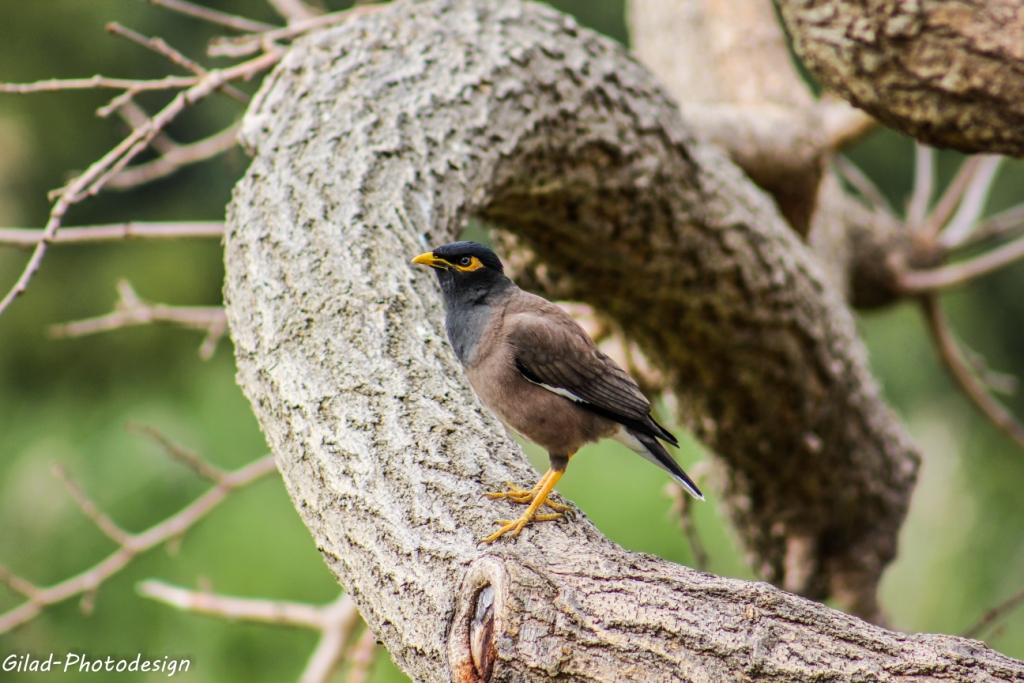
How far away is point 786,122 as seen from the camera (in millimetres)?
3459

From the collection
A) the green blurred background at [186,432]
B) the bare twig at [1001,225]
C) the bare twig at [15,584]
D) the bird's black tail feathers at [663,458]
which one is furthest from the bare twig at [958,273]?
the bare twig at [15,584]

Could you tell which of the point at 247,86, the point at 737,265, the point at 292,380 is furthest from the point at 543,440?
the point at 247,86

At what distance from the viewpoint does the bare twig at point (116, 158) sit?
179cm

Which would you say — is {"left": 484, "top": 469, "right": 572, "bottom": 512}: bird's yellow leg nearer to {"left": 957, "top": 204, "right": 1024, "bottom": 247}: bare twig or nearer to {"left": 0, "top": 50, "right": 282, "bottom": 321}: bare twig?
{"left": 0, "top": 50, "right": 282, "bottom": 321}: bare twig

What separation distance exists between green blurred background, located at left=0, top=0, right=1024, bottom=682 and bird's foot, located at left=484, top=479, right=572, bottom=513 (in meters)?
2.19

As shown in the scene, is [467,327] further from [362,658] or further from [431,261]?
[362,658]

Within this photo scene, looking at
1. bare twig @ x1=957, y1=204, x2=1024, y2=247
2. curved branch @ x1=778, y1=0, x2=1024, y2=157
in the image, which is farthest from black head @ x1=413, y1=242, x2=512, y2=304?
bare twig @ x1=957, y1=204, x2=1024, y2=247

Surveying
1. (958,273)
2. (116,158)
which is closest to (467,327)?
(116,158)

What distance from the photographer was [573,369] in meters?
1.78

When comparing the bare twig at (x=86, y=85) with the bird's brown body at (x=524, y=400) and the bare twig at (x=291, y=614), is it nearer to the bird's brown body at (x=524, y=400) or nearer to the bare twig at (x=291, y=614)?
the bird's brown body at (x=524, y=400)

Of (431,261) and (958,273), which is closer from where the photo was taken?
(431,261)

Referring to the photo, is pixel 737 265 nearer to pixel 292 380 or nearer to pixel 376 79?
pixel 376 79

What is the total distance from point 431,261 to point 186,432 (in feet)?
14.3

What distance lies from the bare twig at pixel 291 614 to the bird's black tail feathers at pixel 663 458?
1556 mm
